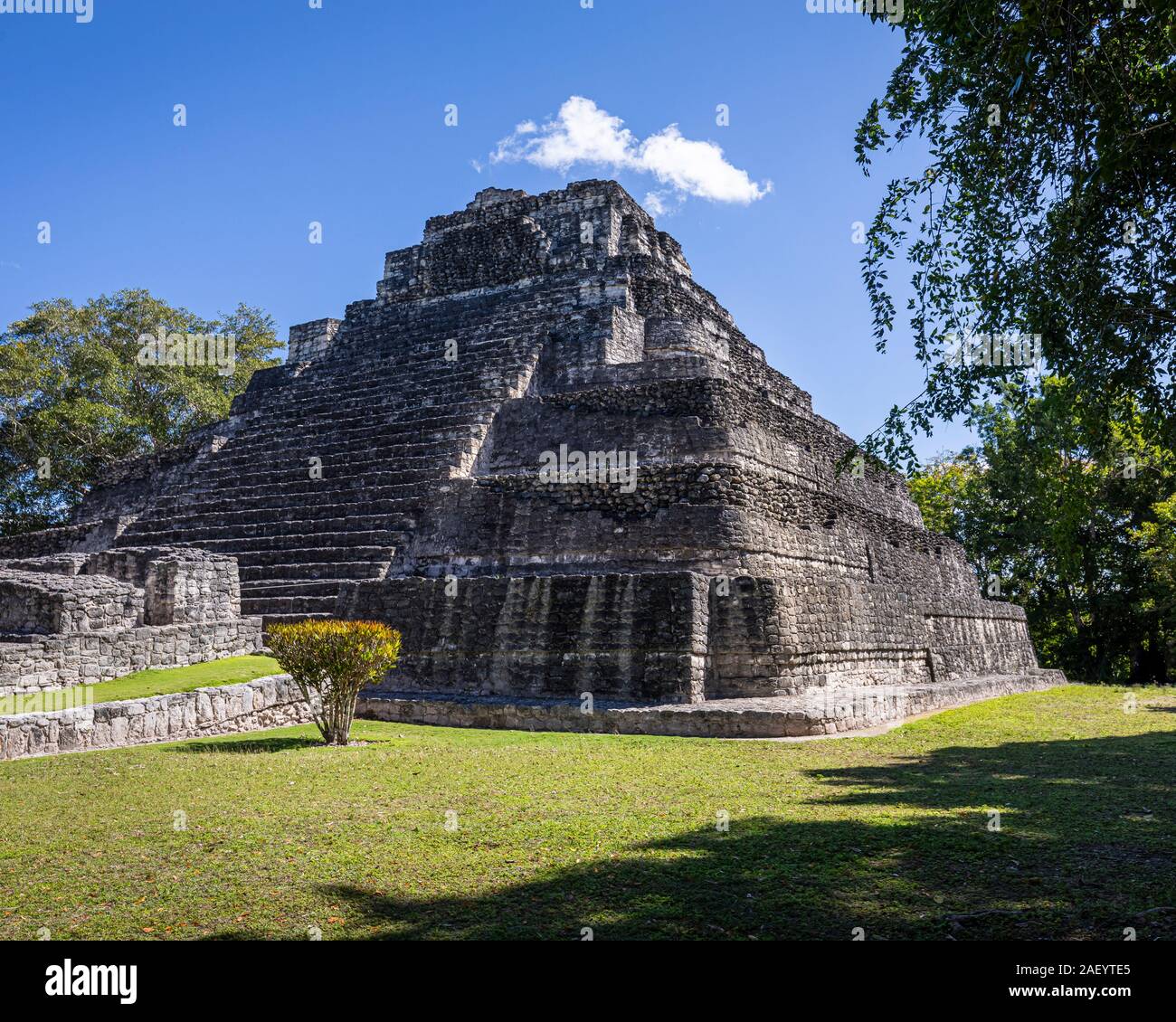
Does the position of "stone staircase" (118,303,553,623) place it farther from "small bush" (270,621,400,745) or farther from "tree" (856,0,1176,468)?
"tree" (856,0,1176,468)

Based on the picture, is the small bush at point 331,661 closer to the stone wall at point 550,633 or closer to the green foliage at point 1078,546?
the stone wall at point 550,633

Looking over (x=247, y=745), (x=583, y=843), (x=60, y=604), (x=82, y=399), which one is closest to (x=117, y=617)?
(x=60, y=604)

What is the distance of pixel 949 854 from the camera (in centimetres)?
432

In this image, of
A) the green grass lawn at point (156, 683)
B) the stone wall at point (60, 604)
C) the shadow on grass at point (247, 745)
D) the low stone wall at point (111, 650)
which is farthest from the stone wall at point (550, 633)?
the stone wall at point (60, 604)

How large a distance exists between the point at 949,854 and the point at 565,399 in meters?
11.1

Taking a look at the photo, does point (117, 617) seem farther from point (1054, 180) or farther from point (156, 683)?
point (1054, 180)

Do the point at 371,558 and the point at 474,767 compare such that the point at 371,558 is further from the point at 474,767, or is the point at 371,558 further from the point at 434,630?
the point at 474,767

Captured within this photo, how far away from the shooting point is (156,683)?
10.2 m

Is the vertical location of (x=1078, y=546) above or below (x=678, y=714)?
above

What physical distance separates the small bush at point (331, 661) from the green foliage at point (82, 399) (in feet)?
65.0

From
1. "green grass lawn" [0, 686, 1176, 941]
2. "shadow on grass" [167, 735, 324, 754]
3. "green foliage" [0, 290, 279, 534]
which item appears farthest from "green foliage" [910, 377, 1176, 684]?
"green foliage" [0, 290, 279, 534]

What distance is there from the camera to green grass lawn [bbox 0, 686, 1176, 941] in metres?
3.45

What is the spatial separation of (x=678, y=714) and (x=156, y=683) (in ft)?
19.7

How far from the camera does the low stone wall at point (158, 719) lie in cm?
745
